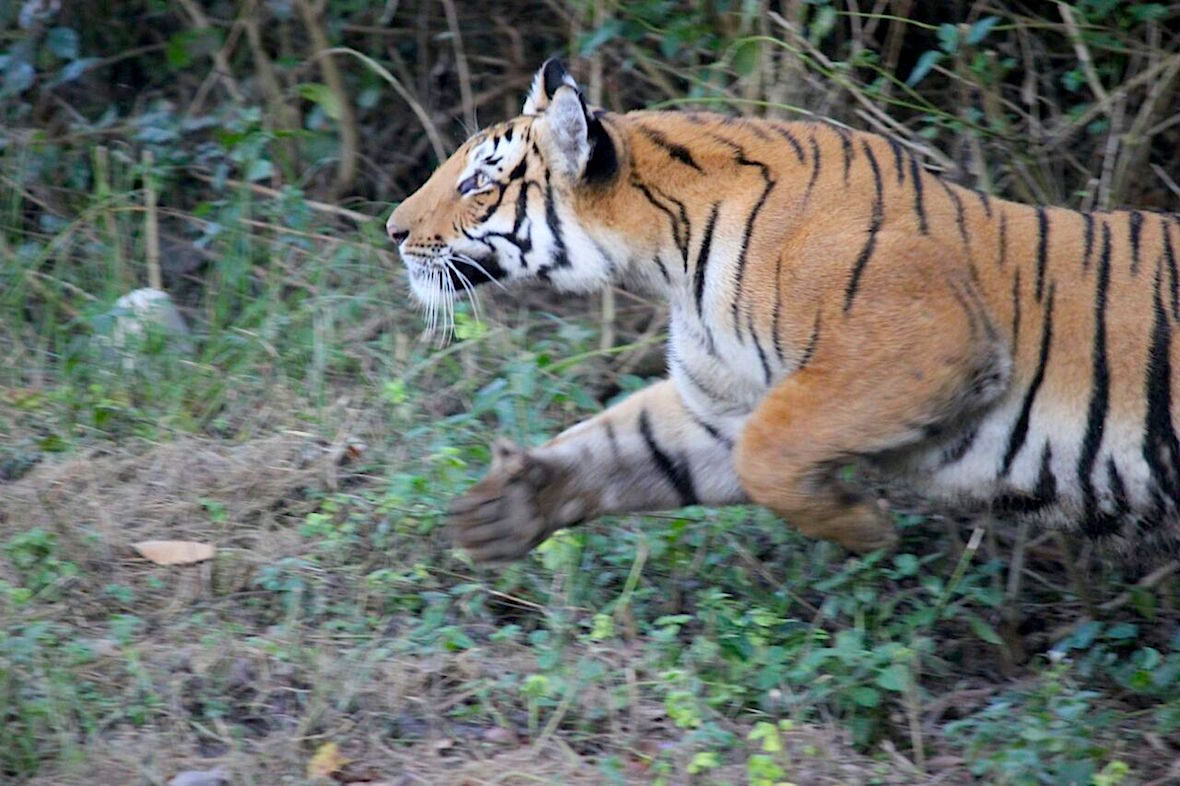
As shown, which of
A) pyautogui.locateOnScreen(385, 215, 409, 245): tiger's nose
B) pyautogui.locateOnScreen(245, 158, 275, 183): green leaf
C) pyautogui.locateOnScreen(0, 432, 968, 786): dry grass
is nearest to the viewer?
pyautogui.locateOnScreen(0, 432, 968, 786): dry grass

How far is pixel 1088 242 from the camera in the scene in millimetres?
3344

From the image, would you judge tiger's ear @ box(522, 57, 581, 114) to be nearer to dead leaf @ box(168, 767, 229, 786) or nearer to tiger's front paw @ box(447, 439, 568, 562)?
tiger's front paw @ box(447, 439, 568, 562)

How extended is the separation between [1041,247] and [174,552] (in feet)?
6.74

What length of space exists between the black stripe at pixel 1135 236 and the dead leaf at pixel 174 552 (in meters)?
2.14

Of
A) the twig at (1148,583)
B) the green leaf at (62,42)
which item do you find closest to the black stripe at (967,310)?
the twig at (1148,583)

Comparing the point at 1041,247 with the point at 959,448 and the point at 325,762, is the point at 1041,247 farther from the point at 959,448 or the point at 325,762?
the point at 325,762

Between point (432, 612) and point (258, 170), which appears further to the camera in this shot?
point (258, 170)

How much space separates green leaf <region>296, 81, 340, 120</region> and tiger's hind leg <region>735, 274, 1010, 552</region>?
2664mm

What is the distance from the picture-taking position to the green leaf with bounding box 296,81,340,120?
5266mm

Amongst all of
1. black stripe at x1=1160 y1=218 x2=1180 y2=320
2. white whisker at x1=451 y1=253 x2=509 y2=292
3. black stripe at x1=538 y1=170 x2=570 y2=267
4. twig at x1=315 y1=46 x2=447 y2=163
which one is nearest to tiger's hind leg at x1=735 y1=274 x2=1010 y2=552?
black stripe at x1=1160 y1=218 x2=1180 y2=320

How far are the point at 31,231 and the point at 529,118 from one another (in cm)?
231

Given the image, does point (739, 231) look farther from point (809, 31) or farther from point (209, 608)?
point (809, 31)

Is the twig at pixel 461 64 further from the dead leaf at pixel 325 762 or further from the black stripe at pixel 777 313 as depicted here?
the dead leaf at pixel 325 762

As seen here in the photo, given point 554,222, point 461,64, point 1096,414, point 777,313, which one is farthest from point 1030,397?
point 461,64
